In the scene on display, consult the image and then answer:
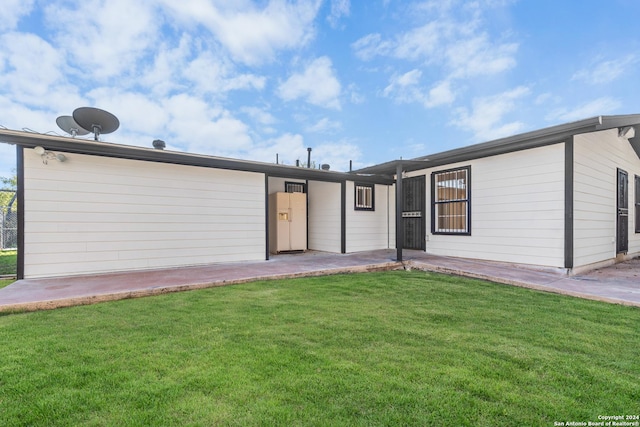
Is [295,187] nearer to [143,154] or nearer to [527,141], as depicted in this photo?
[143,154]

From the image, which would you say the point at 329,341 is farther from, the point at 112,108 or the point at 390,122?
the point at 390,122

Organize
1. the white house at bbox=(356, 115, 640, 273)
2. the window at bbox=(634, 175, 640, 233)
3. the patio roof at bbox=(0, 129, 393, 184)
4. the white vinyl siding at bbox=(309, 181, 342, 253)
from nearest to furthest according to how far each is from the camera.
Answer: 1. the patio roof at bbox=(0, 129, 393, 184)
2. the white house at bbox=(356, 115, 640, 273)
3. the window at bbox=(634, 175, 640, 233)
4. the white vinyl siding at bbox=(309, 181, 342, 253)

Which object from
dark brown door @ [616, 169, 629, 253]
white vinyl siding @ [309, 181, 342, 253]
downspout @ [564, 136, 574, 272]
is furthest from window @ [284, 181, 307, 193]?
dark brown door @ [616, 169, 629, 253]

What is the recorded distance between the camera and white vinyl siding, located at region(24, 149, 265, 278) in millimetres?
5148

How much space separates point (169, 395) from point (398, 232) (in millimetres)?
5529

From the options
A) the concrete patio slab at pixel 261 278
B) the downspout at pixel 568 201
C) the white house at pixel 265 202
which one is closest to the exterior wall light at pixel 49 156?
the white house at pixel 265 202

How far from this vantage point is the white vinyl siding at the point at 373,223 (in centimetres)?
871

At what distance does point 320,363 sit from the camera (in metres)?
2.13

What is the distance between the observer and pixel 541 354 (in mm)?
2271

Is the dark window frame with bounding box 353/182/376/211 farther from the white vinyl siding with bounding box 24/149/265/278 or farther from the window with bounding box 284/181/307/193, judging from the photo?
the white vinyl siding with bounding box 24/149/265/278

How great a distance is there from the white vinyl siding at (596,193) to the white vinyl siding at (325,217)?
536cm

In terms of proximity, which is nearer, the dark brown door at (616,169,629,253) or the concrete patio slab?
the concrete patio slab

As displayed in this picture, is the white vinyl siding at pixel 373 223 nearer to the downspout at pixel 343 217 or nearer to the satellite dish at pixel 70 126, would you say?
the downspout at pixel 343 217

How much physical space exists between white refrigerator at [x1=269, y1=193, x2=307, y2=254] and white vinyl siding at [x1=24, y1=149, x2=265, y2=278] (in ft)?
4.76
